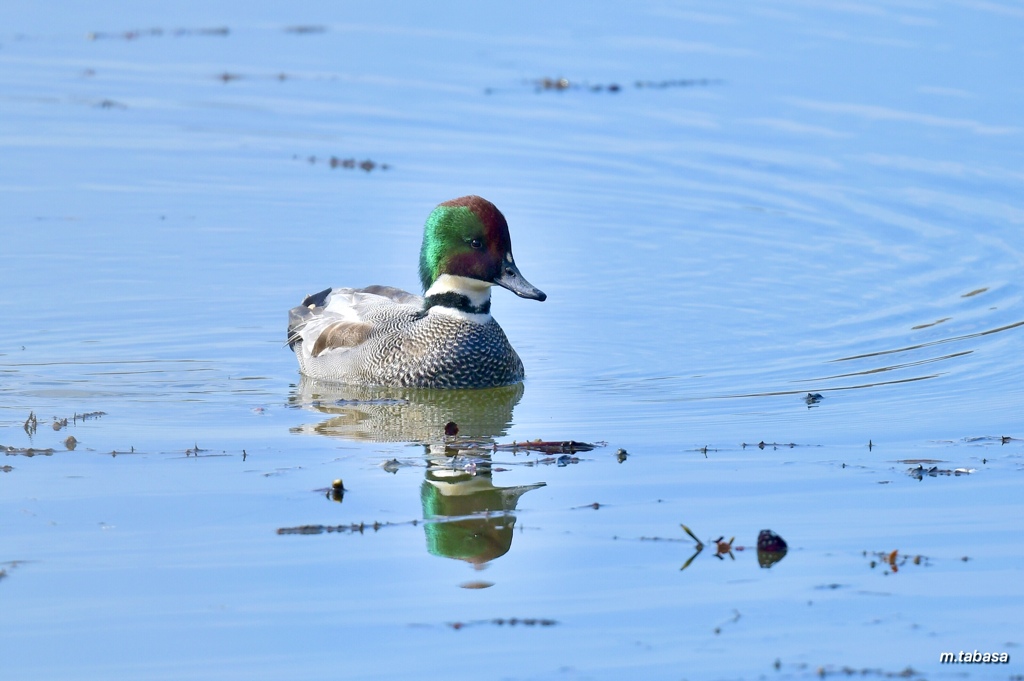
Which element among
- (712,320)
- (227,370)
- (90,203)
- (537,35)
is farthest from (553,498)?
(537,35)

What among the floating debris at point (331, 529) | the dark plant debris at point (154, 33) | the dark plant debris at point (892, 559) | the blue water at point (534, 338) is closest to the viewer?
the blue water at point (534, 338)

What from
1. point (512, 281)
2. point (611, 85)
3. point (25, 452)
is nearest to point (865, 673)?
point (25, 452)

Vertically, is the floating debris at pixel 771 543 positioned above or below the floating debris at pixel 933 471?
below

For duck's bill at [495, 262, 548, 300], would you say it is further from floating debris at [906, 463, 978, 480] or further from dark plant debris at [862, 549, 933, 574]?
dark plant debris at [862, 549, 933, 574]

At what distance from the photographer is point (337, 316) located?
13.5 meters

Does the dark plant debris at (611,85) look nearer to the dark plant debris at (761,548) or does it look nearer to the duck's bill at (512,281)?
the duck's bill at (512,281)

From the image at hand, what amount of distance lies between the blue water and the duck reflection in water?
0.17 ft

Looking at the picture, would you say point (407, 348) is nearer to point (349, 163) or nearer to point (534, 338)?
point (534, 338)

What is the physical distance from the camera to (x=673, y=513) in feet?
29.0

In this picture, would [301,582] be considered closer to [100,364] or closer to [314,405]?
[314,405]

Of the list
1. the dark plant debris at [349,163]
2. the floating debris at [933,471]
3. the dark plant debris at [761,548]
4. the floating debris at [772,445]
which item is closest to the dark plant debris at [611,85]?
the dark plant debris at [349,163]

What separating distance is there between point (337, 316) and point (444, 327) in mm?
1061

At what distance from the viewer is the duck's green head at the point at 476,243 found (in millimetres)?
12422

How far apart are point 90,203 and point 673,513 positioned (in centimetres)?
1028
